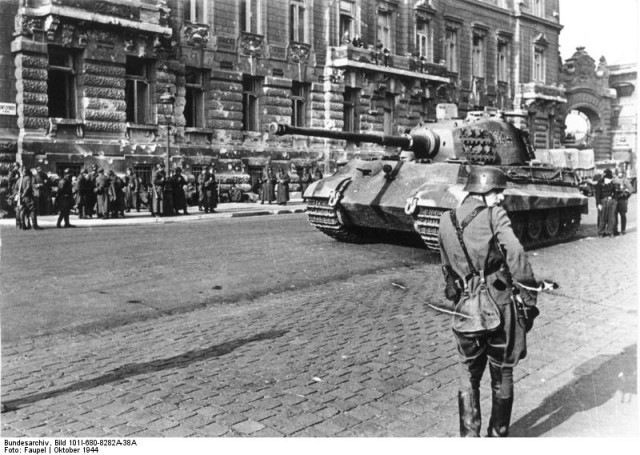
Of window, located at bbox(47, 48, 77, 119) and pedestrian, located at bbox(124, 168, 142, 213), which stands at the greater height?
window, located at bbox(47, 48, 77, 119)

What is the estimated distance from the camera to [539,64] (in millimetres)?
40062

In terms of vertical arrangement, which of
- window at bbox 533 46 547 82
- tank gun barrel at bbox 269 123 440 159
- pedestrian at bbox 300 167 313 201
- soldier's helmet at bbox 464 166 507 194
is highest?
window at bbox 533 46 547 82

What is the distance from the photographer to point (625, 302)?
27.8ft

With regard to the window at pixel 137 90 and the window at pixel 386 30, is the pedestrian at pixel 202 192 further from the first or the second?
the window at pixel 386 30

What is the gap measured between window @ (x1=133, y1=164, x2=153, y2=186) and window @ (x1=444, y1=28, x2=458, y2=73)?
1795 centimetres

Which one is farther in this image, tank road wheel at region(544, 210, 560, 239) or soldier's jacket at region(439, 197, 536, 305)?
tank road wheel at region(544, 210, 560, 239)

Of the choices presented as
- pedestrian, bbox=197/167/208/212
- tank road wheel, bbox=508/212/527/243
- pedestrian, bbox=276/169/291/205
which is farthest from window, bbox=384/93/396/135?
tank road wheel, bbox=508/212/527/243

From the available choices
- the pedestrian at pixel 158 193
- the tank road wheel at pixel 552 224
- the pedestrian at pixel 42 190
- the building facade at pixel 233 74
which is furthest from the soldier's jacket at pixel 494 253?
the pedestrian at pixel 158 193

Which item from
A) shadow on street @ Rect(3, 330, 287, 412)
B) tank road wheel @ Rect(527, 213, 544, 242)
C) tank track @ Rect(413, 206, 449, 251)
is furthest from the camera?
tank road wheel @ Rect(527, 213, 544, 242)

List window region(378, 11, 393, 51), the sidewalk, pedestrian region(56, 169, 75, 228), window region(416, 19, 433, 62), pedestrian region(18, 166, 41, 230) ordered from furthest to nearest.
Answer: window region(416, 19, 433, 62) < window region(378, 11, 393, 51) < the sidewalk < pedestrian region(56, 169, 75, 228) < pedestrian region(18, 166, 41, 230)

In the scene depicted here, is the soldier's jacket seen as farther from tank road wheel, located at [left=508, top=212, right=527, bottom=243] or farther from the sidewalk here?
the sidewalk

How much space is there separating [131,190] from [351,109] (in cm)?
1179

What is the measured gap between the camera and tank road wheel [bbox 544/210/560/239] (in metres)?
14.0

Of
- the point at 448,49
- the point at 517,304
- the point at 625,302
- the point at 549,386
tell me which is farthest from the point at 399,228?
the point at 448,49
